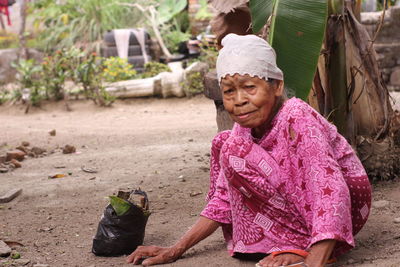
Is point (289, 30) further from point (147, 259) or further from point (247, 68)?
point (147, 259)

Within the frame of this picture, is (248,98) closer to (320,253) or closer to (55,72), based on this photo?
(320,253)

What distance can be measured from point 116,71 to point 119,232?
7.91 m

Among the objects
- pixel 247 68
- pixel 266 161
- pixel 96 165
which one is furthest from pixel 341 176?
pixel 96 165

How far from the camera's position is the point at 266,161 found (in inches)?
91.1

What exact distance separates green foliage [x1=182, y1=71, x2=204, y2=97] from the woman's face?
25.5 feet

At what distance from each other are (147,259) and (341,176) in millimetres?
930

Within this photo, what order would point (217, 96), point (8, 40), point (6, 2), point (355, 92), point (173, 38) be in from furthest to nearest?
point (6, 2) < point (8, 40) < point (173, 38) < point (217, 96) < point (355, 92)

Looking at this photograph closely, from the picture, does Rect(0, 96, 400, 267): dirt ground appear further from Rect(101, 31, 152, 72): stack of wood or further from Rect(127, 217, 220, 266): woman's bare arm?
Rect(101, 31, 152, 72): stack of wood

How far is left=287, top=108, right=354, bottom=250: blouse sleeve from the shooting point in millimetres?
2139

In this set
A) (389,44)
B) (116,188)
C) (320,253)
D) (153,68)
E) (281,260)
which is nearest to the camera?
(320,253)

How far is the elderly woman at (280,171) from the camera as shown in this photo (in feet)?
7.14

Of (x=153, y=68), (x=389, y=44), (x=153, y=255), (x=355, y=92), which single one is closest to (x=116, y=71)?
(x=153, y=68)

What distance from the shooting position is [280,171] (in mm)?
2322

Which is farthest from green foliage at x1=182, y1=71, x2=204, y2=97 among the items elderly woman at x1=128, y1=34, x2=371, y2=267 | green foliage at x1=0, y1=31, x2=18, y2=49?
elderly woman at x1=128, y1=34, x2=371, y2=267
